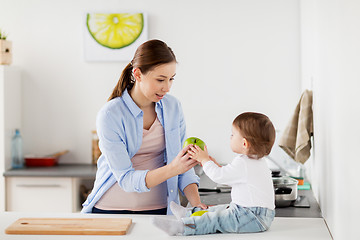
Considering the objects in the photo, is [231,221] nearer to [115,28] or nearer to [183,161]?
[183,161]

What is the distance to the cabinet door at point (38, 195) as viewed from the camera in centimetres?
367

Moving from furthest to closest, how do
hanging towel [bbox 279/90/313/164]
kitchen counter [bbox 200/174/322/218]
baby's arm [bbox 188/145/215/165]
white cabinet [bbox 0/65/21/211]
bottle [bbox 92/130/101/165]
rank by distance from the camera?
bottle [bbox 92/130/101/165], white cabinet [bbox 0/65/21/211], hanging towel [bbox 279/90/313/164], kitchen counter [bbox 200/174/322/218], baby's arm [bbox 188/145/215/165]

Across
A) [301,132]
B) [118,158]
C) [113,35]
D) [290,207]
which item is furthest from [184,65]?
[118,158]

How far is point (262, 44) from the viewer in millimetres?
3852

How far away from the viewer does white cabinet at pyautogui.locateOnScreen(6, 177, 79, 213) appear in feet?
12.0

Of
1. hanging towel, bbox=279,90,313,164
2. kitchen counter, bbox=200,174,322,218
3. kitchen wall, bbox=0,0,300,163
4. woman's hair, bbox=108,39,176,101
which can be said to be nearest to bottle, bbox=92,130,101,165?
kitchen wall, bbox=0,0,300,163

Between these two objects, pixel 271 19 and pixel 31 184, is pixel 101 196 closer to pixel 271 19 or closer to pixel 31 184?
pixel 31 184

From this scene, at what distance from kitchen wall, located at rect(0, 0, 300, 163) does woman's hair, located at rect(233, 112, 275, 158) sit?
90.5 inches

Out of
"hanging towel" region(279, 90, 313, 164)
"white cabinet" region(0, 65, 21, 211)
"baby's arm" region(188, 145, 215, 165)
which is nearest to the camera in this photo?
"baby's arm" region(188, 145, 215, 165)

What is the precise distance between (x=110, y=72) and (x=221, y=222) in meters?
2.56

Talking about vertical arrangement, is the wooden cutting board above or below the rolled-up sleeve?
below

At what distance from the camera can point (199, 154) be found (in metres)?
1.73

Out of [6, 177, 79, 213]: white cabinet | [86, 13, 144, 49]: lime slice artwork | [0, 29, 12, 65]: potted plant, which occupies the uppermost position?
[86, 13, 144, 49]: lime slice artwork

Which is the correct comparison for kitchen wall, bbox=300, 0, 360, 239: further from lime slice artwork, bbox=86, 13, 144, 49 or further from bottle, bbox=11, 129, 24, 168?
bottle, bbox=11, 129, 24, 168
